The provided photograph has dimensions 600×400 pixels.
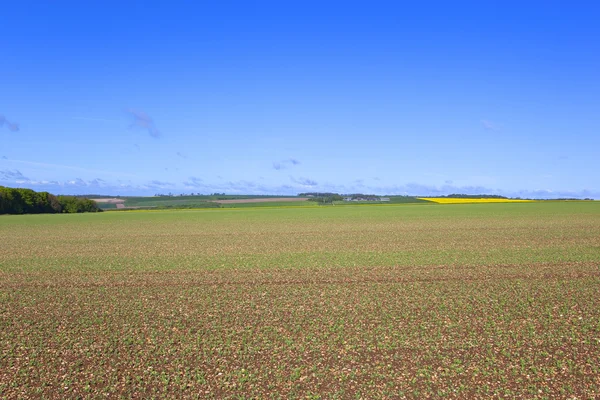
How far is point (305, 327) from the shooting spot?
11.8 metres

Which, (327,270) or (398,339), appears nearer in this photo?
(398,339)

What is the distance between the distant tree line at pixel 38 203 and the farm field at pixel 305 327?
77.8 metres

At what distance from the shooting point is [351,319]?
12.5m

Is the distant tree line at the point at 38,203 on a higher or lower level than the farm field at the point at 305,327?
higher

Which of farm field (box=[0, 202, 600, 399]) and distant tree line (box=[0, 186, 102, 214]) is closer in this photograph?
farm field (box=[0, 202, 600, 399])

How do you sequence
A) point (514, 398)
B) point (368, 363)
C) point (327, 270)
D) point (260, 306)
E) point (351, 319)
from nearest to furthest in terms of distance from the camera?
point (514, 398), point (368, 363), point (351, 319), point (260, 306), point (327, 270)

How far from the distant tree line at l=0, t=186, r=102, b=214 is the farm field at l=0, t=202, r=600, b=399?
255 ft

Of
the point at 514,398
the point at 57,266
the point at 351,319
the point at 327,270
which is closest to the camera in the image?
the point at 514,398

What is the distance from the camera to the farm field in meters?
8.54

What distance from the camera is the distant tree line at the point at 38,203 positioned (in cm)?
9094

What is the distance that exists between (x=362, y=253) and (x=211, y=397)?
1865 cm

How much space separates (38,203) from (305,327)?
10078 centimetres

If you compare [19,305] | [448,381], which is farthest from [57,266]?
[448,381]

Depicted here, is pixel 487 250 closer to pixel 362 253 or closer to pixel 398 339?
pixel 362 253
